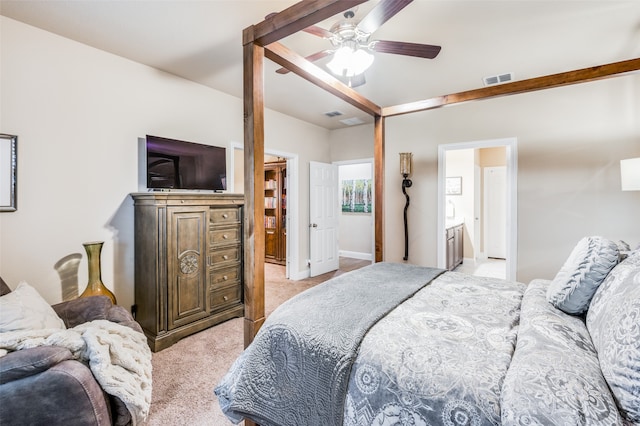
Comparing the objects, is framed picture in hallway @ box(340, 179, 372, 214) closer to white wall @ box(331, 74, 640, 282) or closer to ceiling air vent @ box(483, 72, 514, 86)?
white wall @ box(331, 74, 640, 282)

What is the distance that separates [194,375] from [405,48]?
288 cm

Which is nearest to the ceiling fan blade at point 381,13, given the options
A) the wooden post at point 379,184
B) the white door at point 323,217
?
the wooden post at point 379,184

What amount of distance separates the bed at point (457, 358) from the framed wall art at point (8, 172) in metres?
2.25

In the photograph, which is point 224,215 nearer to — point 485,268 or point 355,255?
point 355,255

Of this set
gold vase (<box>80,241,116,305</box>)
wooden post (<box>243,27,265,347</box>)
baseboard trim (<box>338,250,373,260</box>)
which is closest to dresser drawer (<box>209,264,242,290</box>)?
gold vase (<box>80,241,116,305</box>)

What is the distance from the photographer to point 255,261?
1.68 metres

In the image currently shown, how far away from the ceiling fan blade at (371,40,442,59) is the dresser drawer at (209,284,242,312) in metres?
2.74

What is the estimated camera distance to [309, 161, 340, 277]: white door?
Result: 5.12 meters

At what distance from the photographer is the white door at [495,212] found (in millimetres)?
6512

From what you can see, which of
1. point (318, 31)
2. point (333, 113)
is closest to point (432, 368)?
point (318, 31)

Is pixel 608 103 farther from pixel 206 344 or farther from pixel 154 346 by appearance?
pixel 154 346

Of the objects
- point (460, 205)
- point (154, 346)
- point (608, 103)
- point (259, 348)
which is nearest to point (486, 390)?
point (259, 348)

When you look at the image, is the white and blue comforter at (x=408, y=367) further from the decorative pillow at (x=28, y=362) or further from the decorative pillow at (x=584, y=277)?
the decorative pillow at (x=28, y=362)

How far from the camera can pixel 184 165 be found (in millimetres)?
3234
